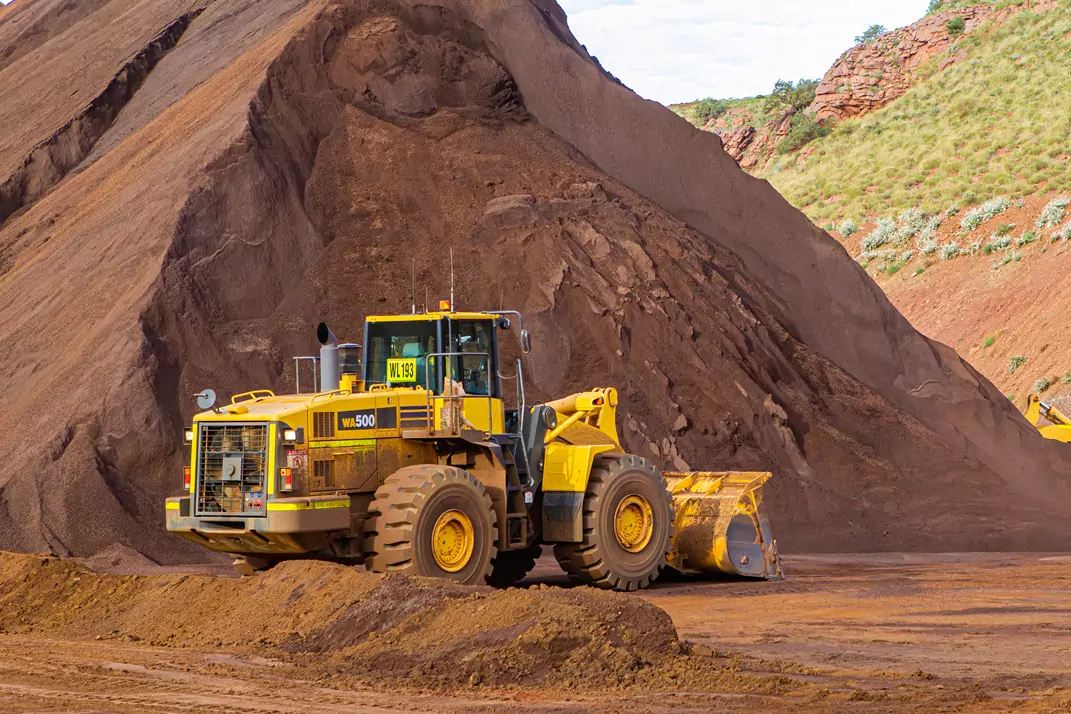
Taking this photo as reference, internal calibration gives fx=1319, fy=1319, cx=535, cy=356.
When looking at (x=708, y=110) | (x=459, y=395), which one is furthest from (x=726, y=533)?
(x=708, y=110)

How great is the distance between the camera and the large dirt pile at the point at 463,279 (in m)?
20.0

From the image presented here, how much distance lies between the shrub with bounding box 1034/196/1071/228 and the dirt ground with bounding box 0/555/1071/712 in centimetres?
3663

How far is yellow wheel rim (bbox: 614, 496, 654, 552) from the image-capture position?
14961mm

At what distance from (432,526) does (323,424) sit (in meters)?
1.46

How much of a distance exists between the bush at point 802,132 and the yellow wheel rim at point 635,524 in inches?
2169

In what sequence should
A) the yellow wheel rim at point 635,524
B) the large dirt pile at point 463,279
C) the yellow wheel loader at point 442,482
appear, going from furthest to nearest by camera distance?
the large dirt pile at point 463,279 < the yellow wheel rim at point 635,524 < the yellow wheel loader at point 442,482

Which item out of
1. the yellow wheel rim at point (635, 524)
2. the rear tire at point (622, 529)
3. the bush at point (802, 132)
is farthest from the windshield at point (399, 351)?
the bush at point (802, 132)

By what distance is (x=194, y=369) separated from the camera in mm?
20156

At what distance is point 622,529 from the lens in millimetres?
14992

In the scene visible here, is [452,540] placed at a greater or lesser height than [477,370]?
lesser

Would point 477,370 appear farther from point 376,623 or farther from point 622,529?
point 376,623

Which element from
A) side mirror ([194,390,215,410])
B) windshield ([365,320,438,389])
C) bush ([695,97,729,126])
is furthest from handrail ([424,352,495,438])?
bush ([695,97,729,126])

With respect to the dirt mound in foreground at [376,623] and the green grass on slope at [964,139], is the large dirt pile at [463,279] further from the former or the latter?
the green grass on slope at [964,139]

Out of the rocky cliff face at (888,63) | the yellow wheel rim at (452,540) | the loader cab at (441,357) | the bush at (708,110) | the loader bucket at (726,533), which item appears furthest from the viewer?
the bush at (708,110)
